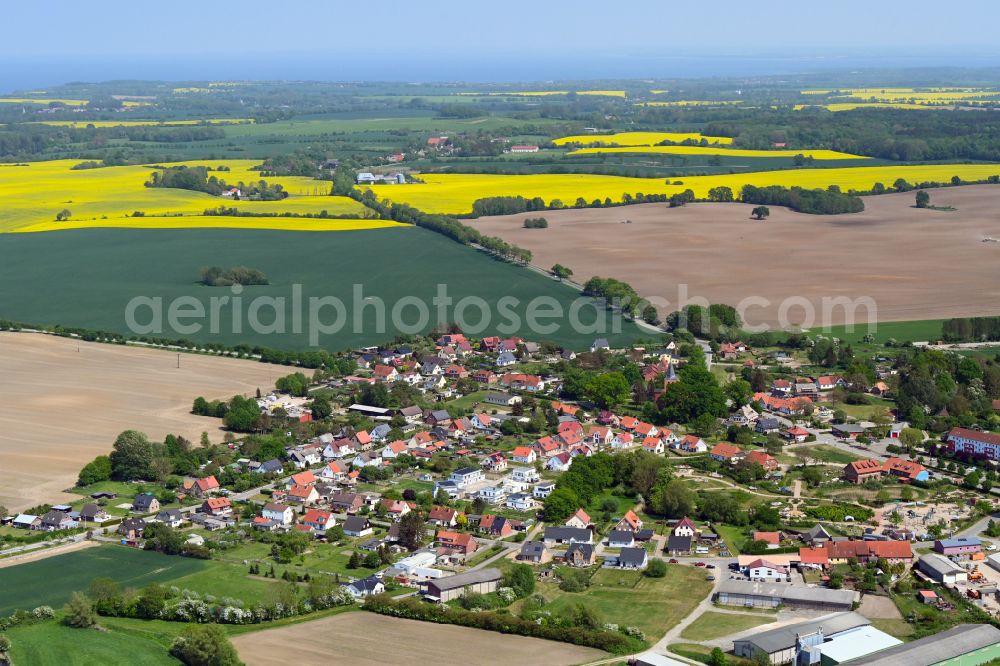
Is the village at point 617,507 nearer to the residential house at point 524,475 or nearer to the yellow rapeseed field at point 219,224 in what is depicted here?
the residential house at point 524,475

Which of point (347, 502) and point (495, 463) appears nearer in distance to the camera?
point (347, 502)

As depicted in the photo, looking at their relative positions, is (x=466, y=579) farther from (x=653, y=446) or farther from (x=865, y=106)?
(x=865, y=106)

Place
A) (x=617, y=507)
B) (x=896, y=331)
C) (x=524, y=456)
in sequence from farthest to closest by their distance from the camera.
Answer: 1. (x=896, y=331)
2. (x=524, y=456)
3. (x=617, y=507)

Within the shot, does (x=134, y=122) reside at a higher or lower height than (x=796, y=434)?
higher

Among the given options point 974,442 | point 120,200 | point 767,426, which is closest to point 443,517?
point 767,426

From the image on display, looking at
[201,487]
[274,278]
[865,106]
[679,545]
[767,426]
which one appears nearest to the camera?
[679,545]

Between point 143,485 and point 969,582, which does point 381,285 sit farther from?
point 969,582

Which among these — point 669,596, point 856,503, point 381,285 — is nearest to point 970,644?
point 669,596
